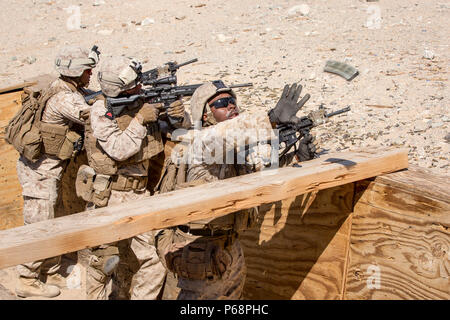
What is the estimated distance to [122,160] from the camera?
4.51m

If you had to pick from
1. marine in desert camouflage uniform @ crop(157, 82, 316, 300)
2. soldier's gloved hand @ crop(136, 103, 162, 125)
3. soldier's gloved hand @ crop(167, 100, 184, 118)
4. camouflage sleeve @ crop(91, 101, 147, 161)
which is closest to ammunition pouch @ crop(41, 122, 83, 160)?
camouflage sleeve @ crop(91, 101, 147, 161)

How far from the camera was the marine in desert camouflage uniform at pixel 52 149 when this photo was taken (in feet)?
17.0

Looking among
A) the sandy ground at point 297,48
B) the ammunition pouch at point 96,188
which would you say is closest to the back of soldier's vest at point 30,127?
the ammunition pouch at point 96,188

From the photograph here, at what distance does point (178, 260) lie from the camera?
364 centimetres

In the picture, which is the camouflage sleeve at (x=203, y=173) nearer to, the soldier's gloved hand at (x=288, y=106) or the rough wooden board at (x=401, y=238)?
the soldier's gloved hand at (x=288, y=106)

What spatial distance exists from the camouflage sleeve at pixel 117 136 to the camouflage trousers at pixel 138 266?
425 mm

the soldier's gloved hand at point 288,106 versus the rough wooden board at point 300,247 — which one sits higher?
Result: the soldier's gloved hand at point 288,106

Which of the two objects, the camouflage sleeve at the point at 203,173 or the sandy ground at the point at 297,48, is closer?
the camouflage sleeve at the point at 203,173

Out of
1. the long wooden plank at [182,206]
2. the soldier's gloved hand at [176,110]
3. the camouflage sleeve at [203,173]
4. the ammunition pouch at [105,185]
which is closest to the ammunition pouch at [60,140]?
the ammunition pouch at [105,185]

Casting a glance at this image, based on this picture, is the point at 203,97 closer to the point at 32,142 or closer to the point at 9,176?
the point at 32,142

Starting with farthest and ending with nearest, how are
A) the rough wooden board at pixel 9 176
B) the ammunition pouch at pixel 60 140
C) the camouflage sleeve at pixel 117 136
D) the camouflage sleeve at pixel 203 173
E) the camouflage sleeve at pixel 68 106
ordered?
the rough wooden board at pixel 9 176 → the ammunition pouch at pixel 60 140 → the camouflage sleeve at pixel 68 106 → the camouflage sleeve at pixel 117 136 → the camouflage sleeve at pixel 203 173

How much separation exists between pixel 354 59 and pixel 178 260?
5194 millimetres

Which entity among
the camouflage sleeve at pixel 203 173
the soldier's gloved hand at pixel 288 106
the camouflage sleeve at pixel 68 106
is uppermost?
the soldier's gloved hand at pixel 288 106

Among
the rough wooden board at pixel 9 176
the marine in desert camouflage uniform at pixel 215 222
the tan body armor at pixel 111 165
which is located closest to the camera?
the marine in desert camouflage uniform at pixel 215 222
